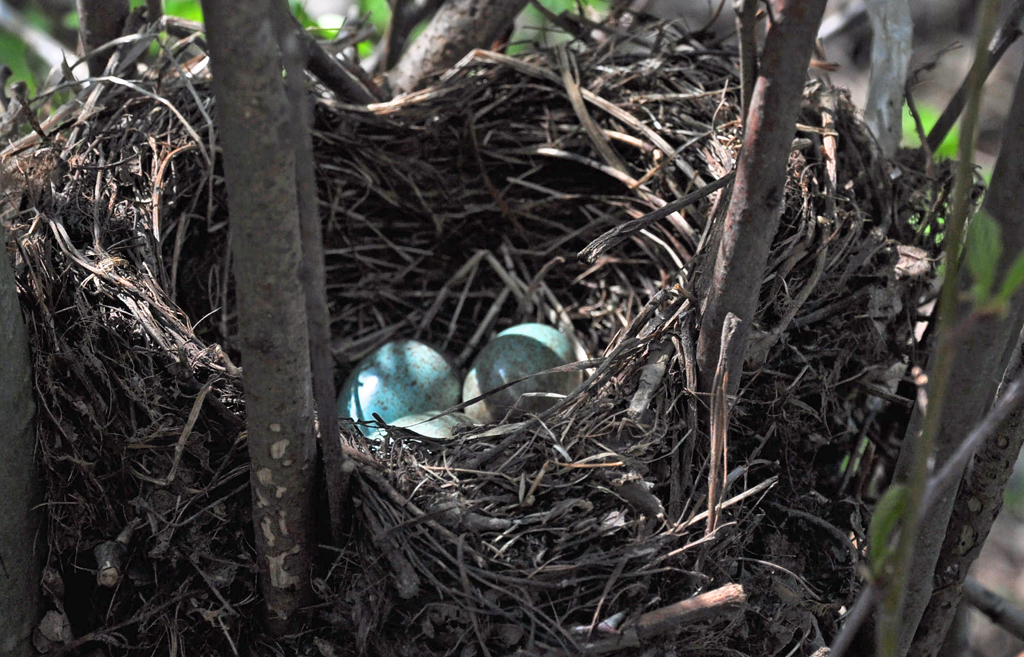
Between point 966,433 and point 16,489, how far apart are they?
1.45m

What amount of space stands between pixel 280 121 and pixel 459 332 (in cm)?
154

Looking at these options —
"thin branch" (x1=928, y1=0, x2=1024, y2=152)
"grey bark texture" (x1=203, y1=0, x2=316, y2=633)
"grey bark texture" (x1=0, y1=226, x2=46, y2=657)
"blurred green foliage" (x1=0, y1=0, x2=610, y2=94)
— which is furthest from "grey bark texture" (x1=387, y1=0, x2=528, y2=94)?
"grey bark texture" (x1=203, y1=0, x2=316, y2=633)

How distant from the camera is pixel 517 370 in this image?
212cm

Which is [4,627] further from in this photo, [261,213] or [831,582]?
[831,582]

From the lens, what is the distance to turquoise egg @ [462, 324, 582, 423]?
2.08 metres

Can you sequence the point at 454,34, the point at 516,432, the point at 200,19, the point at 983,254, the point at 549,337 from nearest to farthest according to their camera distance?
the point at 983,254, the point at 516,432, the point at 549,337, the point at 454,34, the point at 200,19

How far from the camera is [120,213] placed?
1845mm

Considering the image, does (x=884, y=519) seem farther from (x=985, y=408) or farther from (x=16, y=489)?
(x=16, y=489)

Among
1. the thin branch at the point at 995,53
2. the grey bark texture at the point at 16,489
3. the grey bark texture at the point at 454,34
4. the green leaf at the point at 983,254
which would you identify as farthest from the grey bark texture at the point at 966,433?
the grey bark texture at the point at 454,34

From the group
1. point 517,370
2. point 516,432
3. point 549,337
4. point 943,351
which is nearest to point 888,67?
point 549,337

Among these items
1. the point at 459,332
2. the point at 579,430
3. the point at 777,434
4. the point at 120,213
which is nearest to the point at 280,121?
the point at 579,430

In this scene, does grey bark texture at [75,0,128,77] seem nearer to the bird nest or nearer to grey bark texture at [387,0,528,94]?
the bird nest

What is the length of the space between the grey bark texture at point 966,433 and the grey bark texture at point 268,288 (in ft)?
2.74

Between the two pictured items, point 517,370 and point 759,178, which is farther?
point 517,370
